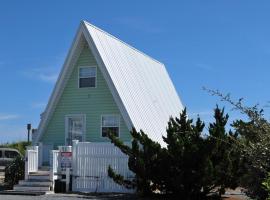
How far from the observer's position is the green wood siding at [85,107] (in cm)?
2528

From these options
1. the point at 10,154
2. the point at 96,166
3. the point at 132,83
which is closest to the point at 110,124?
the point at 132,83

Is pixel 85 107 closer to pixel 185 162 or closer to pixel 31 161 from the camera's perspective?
pixel 31 161

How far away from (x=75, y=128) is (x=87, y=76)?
257 centimetres

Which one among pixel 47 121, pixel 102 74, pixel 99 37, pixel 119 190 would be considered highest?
pixel 99 37

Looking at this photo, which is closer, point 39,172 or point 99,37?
point 39,172

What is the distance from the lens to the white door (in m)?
25.9

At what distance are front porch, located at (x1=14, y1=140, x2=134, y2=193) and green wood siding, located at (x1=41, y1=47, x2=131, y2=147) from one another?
3.38 m

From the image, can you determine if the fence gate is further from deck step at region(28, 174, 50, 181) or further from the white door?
the white door

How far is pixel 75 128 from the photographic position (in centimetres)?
2609

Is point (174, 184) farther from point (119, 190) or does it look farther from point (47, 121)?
point (47, 121)

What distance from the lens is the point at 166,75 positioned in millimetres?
35719

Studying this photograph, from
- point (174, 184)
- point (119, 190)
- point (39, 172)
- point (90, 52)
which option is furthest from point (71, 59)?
point (174, 184)

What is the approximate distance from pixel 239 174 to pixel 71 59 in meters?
10.5

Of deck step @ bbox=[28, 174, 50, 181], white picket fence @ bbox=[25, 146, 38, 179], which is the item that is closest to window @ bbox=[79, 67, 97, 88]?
white picket fence @ bbox=[25, 146, 38, 179]
